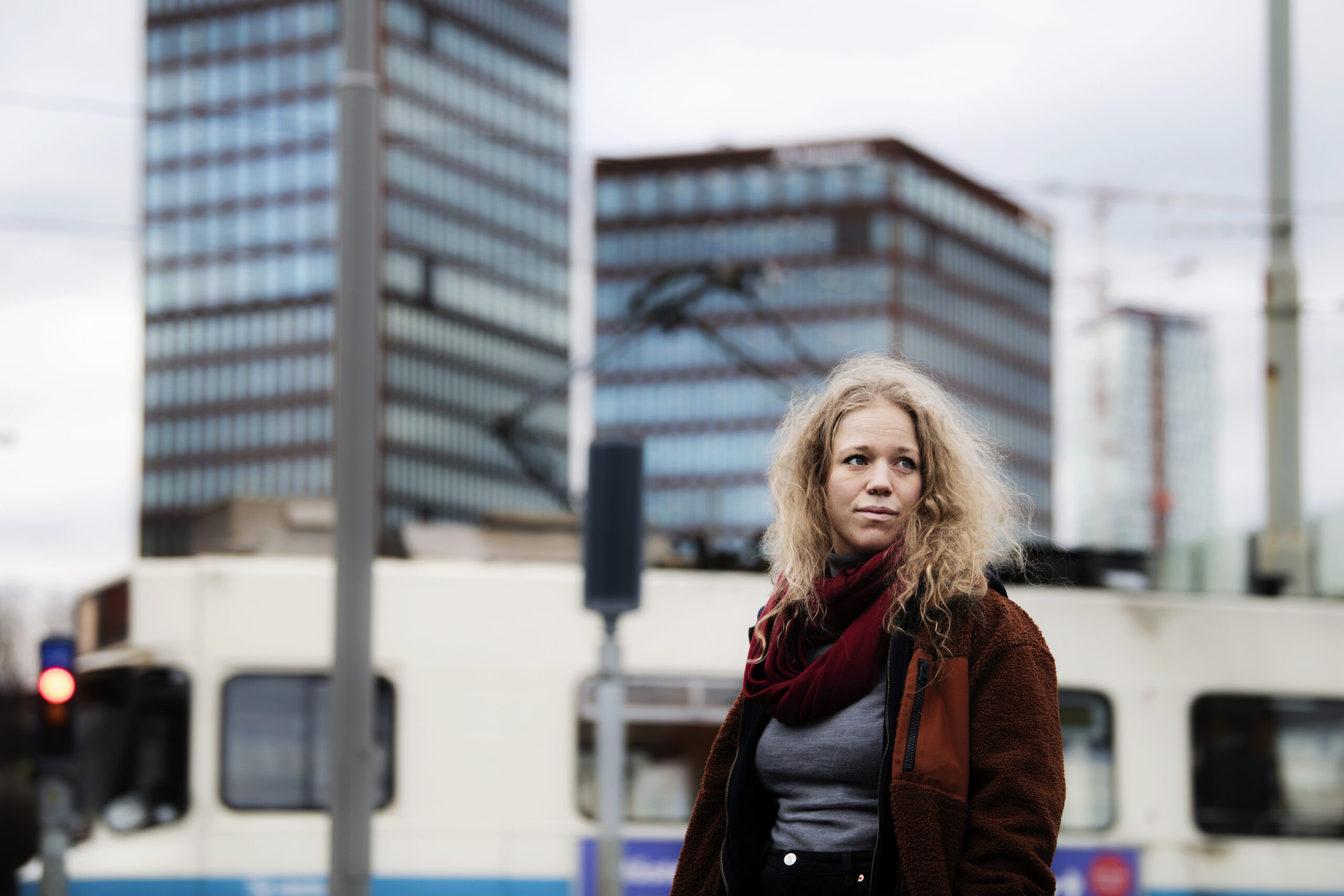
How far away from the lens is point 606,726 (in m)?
5.91

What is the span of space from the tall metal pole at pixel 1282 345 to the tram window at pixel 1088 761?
4.74 feet

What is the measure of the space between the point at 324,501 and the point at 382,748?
157cm

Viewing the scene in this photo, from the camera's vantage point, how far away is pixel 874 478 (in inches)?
91.6

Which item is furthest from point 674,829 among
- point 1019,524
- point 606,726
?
point 1019,524

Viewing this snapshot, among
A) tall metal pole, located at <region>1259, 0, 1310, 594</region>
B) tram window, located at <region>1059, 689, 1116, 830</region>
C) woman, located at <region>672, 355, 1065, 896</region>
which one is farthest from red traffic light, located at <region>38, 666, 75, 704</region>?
tall metal pole, located at <region>1259, 0, 1310, 594</region>

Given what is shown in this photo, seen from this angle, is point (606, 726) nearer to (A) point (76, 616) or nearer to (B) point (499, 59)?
(A) point (76, 616)

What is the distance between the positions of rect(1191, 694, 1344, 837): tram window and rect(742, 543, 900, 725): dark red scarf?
667 centimetres

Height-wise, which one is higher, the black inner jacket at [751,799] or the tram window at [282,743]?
the black inner jacket at [751,799]

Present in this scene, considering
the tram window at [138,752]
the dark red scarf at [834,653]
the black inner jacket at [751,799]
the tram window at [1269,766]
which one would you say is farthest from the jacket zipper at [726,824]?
the tram window at [1269,766]

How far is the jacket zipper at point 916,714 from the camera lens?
2092 millimetres

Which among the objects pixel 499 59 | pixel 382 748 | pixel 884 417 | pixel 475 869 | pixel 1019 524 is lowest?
pixel 475 869

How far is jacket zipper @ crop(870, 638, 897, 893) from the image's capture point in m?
2.11

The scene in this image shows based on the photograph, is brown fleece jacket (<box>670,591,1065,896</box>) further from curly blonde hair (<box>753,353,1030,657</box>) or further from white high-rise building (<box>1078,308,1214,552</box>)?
white high-rise building (<box>1078,308,1214,552</box>)

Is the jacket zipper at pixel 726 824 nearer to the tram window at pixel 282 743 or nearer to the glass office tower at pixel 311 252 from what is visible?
the tram window at pixel 282 743
